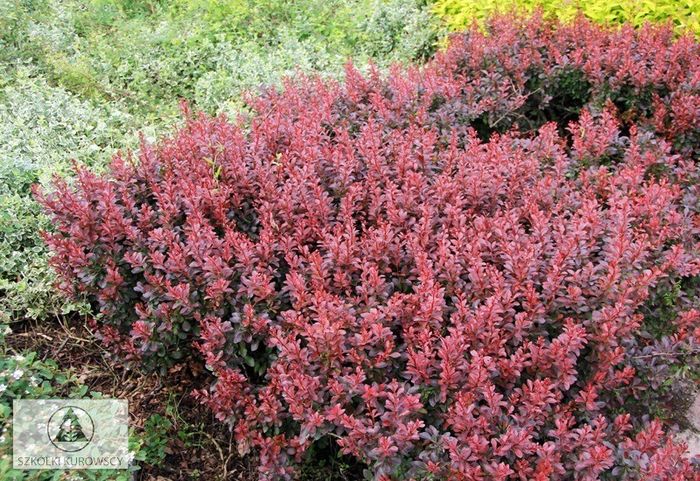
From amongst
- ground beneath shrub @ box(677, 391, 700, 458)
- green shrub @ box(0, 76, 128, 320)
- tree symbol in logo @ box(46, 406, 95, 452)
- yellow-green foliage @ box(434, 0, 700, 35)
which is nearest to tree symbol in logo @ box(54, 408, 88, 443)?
tree symbol in logo @ box(46, 406, 95, 452)

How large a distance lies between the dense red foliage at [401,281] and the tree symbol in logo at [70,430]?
36cm

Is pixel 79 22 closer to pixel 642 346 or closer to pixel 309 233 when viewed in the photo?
pixel 309 233

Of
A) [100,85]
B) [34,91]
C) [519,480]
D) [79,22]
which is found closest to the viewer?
[519,480]

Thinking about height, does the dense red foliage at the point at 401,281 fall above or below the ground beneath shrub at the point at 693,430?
above

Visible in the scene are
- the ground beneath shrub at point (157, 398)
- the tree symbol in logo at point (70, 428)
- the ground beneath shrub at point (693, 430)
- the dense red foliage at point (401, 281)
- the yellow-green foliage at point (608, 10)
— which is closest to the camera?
the dense red foliage at point (401, 281)

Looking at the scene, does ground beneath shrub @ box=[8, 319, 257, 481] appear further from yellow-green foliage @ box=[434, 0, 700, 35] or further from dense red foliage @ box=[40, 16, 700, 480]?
yellow-green foliage @ box=[434, 0, 700, 35]

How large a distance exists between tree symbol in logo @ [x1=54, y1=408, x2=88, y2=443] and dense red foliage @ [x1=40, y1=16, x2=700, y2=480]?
357mm

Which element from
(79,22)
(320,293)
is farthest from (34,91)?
(320,293)

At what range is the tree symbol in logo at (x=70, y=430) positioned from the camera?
2.60 meters

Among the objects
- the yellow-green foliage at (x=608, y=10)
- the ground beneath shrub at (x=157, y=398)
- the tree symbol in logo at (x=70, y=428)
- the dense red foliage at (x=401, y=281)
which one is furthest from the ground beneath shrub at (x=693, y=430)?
the yellow-green foliage at (x=608, y=10)

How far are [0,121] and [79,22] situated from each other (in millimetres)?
2579

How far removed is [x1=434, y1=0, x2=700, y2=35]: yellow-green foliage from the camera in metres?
4.95

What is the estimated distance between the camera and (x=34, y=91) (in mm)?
4973

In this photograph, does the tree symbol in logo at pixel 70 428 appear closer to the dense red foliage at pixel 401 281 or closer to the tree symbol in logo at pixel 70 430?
the tree symbol in logo at pixel 70 430
